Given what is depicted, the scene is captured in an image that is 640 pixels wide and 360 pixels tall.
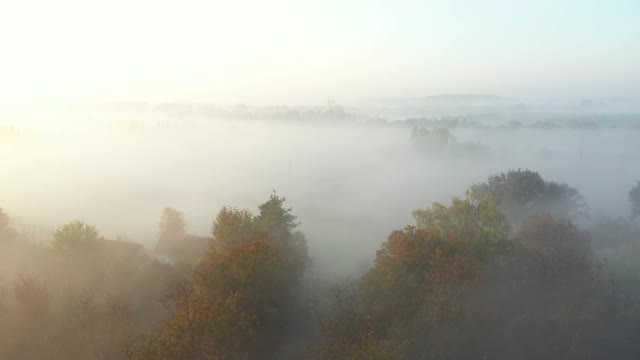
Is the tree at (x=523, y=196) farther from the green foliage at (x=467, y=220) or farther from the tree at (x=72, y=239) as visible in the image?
the tree at (x=72, y=239)

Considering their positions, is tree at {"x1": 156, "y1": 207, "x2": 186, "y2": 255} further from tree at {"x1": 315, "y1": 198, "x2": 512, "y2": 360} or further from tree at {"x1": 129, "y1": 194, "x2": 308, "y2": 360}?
tree at {"x1": 315, "y1": 198, "x2": 512, "y2": 360}

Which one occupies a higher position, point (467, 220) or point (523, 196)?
point (467, 220)

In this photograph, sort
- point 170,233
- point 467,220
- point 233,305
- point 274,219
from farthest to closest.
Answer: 1. point 170,233
2. point 274,219
3. point 467,220
4. point 233,305

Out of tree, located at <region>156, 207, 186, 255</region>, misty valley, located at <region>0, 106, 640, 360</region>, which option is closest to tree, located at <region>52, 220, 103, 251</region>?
misty valley, located at <region>0, 106, 640, 360</region>

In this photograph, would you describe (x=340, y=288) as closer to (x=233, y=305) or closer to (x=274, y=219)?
(x=274, y=219)

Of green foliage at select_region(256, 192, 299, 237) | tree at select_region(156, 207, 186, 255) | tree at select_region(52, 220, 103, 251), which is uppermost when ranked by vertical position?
green foliage at select_region(256, 192, 299, 237)

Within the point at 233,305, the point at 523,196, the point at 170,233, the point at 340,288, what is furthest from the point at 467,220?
the point at 170,233

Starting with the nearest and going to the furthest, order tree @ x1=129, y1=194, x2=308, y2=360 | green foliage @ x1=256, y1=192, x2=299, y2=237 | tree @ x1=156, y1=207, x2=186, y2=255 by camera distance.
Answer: tree @ x1=129, y1=194, x2=308, y2=360
green foliage @ x1=256, y1=192, x2=299, y2=237
tree @ x1=156, y1=207, x2=186, y2=255

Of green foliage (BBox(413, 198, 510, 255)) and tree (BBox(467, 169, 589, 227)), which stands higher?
green foliage (BBox(413, 198, 510, 255))

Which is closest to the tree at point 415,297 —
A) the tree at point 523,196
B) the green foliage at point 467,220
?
the green foliage at point 467,220

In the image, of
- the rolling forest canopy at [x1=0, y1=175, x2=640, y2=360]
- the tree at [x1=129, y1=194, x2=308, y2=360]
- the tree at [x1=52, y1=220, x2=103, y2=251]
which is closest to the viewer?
the tree at [x1=129, y1=194, x2=308, y2=360]

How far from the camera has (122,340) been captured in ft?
78.6

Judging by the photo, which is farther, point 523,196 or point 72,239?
point 523,196

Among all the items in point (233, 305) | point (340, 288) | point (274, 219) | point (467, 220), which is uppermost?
point (467, 220)
